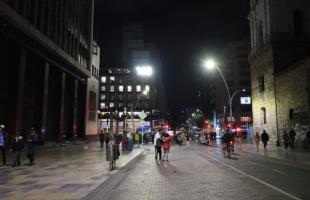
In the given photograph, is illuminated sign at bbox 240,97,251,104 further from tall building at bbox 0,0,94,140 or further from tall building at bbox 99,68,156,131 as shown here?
tall building at bbox 0,0,94,140

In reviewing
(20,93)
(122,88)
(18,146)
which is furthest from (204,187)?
(122,88)

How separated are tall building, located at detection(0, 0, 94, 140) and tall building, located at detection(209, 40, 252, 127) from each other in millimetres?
52718

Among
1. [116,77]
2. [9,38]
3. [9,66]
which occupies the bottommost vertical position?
[9,66]

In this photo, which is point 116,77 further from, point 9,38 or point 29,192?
point 29,192

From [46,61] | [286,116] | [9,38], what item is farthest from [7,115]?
[286,116]

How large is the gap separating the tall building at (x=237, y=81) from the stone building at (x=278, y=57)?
159 ft

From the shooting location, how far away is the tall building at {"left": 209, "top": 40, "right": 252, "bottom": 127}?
10012cm

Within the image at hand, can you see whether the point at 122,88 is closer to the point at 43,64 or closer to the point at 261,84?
the point at 261,84

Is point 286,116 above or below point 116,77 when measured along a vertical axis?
below

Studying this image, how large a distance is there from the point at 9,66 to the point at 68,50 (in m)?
15.5

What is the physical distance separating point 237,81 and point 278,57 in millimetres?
63338

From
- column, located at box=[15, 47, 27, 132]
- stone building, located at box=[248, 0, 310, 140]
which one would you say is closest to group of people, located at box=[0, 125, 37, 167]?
column, located at box=[15, 47, 27, 132]

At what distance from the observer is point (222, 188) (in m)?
10.5

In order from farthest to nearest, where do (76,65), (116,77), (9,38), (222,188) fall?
(116,77) → (76,65) → (9,38) → (222,188)
